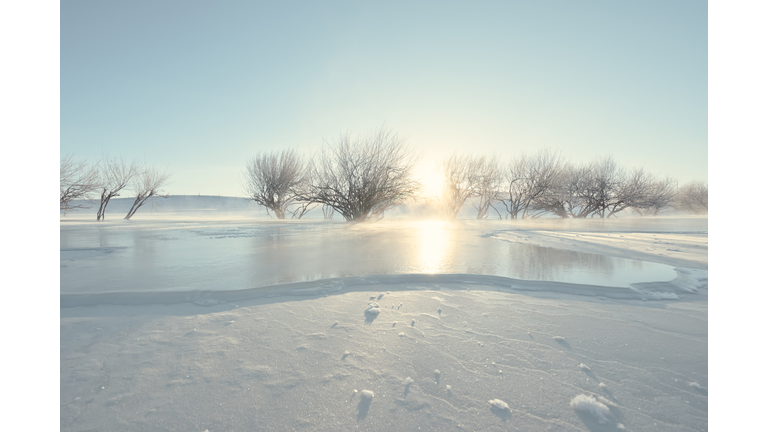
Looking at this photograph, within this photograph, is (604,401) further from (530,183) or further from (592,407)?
(530,183)

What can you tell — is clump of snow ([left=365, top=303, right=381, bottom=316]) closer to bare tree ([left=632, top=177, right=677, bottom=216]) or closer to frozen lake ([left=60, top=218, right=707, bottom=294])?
frozen lake ([left=60, top=218, right=707, bottom=294])

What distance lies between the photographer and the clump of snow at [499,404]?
2.86ft

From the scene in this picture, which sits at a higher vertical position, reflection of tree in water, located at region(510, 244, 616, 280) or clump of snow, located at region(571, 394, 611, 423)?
reflection of tree in water, located at region(510, 244, 616, 280)

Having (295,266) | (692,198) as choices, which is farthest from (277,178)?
(692,198)

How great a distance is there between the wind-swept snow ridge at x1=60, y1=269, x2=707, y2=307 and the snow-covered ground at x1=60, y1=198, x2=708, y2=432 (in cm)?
1

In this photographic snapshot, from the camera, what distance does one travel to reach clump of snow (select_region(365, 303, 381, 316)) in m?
1.60

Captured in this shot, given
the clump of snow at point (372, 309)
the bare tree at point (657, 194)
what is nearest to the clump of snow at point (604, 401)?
the clump of snow at point (372, 309)

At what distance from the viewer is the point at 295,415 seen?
0.83 meters

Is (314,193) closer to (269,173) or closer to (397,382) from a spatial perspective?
(269,173)

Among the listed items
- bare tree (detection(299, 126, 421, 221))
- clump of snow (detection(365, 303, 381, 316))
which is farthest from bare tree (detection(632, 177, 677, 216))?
clump of snow (detection(365, 303, 381, 316))

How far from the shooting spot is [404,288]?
2.09 m

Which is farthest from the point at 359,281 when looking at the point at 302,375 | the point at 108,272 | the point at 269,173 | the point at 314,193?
the point at 269,173

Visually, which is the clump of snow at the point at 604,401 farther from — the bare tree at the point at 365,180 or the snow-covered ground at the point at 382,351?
the bare tree at the point at 365,180

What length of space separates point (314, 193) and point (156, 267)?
8.86 m
